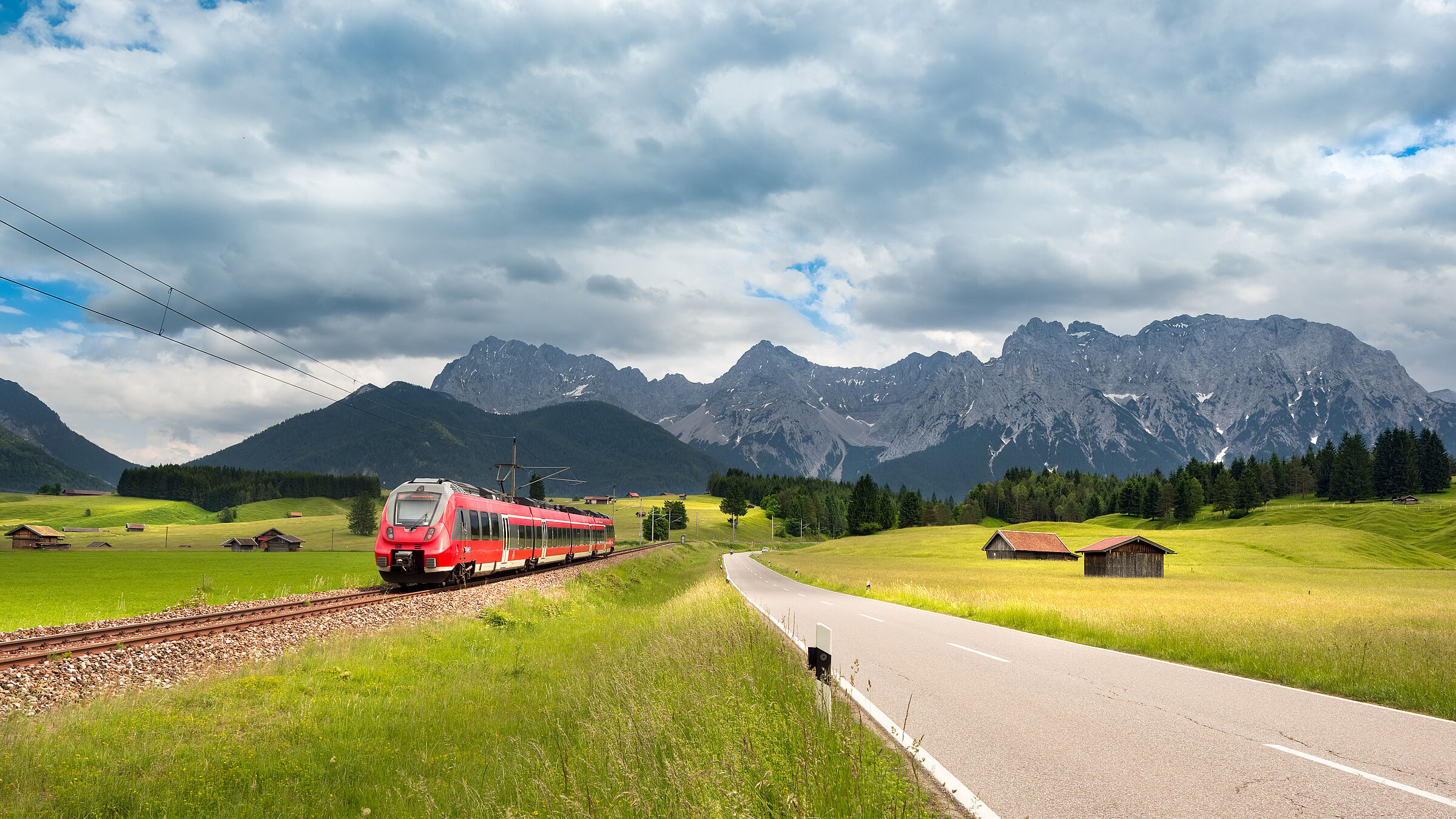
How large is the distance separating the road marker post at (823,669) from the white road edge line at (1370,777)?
4135 mm

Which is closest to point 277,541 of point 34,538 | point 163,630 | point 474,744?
point 34,538

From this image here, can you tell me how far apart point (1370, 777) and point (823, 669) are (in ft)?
15.2

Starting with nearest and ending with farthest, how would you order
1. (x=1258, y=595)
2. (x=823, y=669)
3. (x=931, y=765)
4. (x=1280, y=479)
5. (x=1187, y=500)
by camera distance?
1. (x=931, y=765)
2. (x=823, y=669)
3. (x=1258, y=595)
4. (x=1187, y=500)
5. (x=1280, y=479)

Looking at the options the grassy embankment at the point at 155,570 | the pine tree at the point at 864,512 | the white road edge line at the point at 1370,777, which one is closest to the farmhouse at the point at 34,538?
the grassy embankment at the point at 155,570

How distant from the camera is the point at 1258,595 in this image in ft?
121

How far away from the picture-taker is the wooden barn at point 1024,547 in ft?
293

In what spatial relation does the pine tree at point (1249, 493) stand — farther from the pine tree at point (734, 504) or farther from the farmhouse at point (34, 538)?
the farmhouse at point (34, 538)

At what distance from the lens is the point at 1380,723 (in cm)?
831

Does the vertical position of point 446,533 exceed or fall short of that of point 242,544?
it exceeds it

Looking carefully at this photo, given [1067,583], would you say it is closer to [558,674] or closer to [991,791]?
[558,674]

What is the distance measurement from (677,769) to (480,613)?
16716 millimetres

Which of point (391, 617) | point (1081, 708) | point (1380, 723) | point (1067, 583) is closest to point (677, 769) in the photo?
point (1081, 708)

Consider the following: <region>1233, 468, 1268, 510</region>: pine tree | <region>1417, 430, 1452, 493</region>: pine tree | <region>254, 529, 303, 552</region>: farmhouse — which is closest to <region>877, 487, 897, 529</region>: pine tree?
<region>1233, 468, 1268, 510</region>: pine tree

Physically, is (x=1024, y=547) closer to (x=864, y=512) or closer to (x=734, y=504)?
(x=864, y=512)
